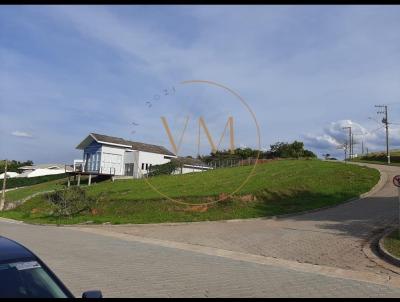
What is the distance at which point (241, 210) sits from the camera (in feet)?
77.5

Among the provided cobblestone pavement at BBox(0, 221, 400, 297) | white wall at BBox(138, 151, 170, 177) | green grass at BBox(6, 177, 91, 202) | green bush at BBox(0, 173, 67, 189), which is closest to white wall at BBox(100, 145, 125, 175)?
white wall at BBox(138, 151, 170, 177)

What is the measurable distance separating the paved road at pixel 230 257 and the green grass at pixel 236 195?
8.22ft

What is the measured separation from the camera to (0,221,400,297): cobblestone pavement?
8414mm

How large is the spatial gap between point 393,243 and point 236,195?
1388 centimetres

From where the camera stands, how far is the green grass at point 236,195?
78.1 feet

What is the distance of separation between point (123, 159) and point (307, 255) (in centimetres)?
4455

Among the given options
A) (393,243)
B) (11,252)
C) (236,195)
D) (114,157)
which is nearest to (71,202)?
(236,195)

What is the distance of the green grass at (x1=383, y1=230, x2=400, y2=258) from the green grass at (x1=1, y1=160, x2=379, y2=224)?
8.58 m

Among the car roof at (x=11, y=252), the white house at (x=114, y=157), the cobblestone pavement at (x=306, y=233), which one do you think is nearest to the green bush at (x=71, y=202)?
the cobblestone pavement at (x=306, y=233)

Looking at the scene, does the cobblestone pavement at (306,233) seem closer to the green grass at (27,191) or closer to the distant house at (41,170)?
the green grass at (27,191)

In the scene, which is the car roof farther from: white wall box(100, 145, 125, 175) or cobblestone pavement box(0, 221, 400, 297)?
white wall box(100, 145, 125, 175)
